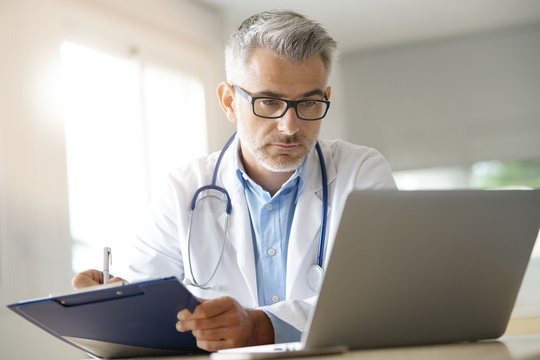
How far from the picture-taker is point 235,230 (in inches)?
68.1

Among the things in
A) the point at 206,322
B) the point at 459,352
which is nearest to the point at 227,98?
the point at 206,322

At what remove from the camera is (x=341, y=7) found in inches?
196

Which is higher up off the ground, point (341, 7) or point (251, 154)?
point (341, 7)

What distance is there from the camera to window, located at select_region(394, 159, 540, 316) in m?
5.93

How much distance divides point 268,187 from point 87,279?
665mm

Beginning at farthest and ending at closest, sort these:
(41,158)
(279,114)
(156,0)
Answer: (156,0), (41,158), (279,114)

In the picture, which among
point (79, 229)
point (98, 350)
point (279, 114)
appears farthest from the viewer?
point (79, 229)

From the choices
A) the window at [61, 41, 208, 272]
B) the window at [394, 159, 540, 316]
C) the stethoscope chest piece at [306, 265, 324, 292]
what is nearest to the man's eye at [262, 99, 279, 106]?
the stethoscope chest piece at [306, 265, 324, 292]

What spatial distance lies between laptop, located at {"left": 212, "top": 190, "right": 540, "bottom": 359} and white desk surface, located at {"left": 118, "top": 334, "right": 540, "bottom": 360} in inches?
1.2

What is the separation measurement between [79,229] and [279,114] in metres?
2.21

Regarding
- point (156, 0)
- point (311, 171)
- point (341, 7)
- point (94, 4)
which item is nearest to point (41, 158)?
point (94, 4)

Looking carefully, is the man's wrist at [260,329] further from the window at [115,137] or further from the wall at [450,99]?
the wall at [450,99]

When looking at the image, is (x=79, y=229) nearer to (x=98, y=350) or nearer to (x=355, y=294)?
(x=98, y=350)

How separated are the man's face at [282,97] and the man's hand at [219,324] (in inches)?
26.7
